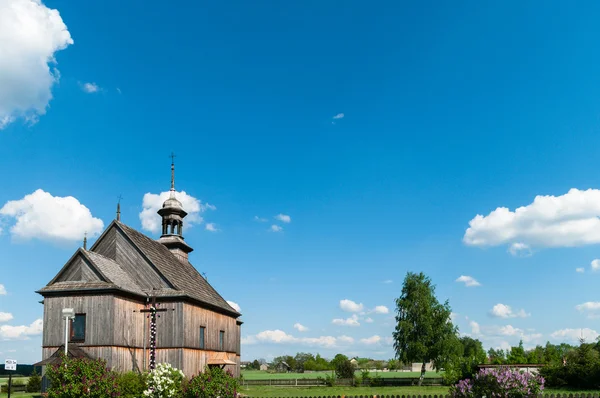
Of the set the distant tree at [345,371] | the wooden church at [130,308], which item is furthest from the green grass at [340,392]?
the distant tree at [345,371]

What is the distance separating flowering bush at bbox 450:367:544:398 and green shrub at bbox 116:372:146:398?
50.6 ft

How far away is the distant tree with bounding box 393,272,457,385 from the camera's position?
218 feet

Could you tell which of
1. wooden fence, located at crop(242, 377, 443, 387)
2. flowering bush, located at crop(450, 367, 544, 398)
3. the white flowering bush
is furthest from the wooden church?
wooden fence, located at crop(242, 377, 443, 387)

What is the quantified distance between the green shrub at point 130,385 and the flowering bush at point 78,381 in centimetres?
118

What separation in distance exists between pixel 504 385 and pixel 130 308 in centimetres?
2085

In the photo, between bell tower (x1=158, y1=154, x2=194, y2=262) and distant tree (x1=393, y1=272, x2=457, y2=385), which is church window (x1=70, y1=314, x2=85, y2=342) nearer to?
bell tower (x1=158, y1=154, x2=194, y2=262)

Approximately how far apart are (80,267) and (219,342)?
39.6ft

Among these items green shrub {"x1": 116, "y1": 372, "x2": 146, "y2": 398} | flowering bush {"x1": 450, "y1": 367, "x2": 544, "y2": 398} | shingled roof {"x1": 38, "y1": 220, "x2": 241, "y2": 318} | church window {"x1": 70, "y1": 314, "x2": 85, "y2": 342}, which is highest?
shingled roof {"x1": 38, "y1": 220, "x2": 241, "y2": 318}

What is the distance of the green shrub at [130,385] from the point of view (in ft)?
89.1

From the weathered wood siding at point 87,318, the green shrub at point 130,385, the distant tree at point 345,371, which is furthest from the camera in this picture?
the distant tree at point 345,371

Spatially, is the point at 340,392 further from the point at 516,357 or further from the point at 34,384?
the point at 516,357

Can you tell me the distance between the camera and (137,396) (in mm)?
27234

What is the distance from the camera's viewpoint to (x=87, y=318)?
103 feet

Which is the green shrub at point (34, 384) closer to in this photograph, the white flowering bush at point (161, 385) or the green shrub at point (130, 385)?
the green shrub at point (130, 385)
